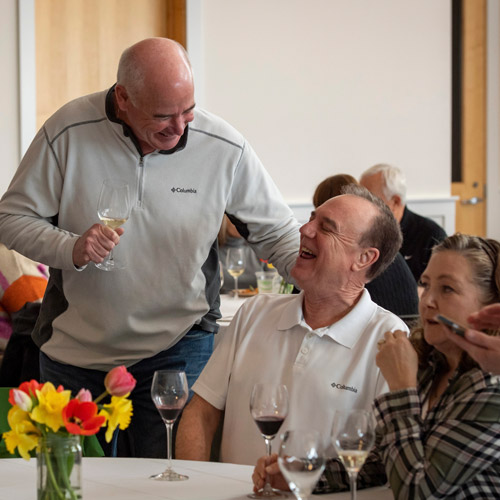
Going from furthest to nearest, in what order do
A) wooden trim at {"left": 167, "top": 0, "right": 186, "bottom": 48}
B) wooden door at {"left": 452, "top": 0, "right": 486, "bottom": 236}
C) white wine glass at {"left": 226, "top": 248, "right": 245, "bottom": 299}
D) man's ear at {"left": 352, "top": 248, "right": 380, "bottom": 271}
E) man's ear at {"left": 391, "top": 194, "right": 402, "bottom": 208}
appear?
wooden door at {"left": 452, "top": 0, "right": 486, "bottom": 236}, wooden trim at {"left": 167, "top": 0, "right": 186, "bottom": 48}, man's ear at {"left": 391, "top": 194, "right": 402, "bottom": 208}, white wine glass at {"left": 226, "top": 248, "right": 245, "bottom": 299}, man's ear at {"left": 352, "top": 248, "right": 380, "bottom": 271}

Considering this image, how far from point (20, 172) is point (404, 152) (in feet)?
16.2

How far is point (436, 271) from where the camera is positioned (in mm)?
1846

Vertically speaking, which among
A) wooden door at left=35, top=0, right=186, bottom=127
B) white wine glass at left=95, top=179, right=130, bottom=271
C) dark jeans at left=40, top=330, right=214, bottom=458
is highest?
wooden door at left=35, top=0, right=186, bottom=127

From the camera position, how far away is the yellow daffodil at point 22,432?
1415 millimetres

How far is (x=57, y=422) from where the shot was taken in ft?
4.57

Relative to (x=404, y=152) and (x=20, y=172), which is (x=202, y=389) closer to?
(x=20, y=172)

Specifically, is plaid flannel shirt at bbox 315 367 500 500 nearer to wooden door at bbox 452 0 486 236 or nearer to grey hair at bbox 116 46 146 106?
grey hair at bbox 116 46 146 106

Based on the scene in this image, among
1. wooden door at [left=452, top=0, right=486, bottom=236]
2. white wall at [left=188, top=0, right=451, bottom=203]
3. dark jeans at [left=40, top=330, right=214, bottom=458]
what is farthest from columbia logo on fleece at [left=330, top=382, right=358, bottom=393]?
wooden door at [left=452, top=0, right=486, bottom=236]

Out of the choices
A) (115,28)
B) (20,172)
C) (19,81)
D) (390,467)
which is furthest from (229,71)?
(390,467)

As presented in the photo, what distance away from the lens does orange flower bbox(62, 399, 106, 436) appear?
1371mm

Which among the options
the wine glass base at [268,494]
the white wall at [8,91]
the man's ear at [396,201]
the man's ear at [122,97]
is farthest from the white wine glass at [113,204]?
the white wall at [8,91]

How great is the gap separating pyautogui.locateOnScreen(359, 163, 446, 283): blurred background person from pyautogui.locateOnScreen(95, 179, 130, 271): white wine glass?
2.49 meters

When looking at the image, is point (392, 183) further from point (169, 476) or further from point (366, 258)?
point (169, 476)

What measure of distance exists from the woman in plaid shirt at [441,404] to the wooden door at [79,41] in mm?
4157
